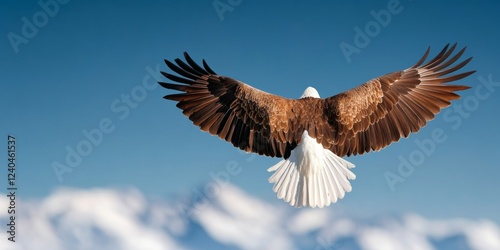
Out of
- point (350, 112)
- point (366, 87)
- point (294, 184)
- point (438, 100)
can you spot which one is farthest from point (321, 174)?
point (438, 100)

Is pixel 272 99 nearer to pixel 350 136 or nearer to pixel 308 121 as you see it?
pixel 308 121

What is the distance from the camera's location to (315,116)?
692 centimetres

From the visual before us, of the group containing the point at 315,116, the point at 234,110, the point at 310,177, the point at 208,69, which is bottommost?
the point at 310,177

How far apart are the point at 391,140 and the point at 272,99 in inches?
66.0

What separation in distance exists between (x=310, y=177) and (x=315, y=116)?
808 millimetres

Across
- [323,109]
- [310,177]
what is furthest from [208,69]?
[310,177]

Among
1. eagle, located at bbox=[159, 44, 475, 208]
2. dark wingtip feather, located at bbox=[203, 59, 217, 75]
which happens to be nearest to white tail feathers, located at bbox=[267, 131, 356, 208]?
eagle, located at bbox=[159, 44, 475, 208]

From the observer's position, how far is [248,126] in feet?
23.2

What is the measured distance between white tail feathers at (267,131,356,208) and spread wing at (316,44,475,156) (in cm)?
24

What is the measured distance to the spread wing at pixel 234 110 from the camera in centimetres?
689

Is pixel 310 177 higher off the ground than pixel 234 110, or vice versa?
pixel 234 110

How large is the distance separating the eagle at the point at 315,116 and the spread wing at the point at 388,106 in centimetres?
1

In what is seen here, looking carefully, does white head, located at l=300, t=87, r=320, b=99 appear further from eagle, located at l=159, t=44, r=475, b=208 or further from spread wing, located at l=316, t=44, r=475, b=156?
spread wing, located at l=316, t=44, r=475, b=156

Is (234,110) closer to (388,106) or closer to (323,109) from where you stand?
(323,109)
